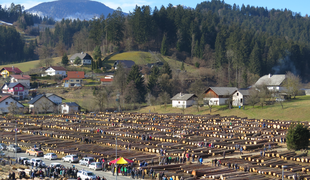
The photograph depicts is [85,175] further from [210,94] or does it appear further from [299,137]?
[210,94]

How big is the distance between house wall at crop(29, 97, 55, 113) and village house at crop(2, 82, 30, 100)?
1626cm

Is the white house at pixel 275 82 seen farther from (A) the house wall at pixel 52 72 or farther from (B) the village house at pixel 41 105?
(A) the house wall at pixel 52 72

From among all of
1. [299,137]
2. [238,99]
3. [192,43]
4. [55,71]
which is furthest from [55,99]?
[192,43]

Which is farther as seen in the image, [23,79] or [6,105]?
[23,79]

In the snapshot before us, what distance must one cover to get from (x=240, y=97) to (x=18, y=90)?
65.0 metres

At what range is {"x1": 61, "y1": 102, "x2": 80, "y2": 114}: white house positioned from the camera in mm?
86500

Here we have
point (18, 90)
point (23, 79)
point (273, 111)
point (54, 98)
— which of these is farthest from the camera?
point (23, 79)

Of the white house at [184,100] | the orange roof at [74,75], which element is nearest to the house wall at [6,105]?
the orange roof at [74,75]

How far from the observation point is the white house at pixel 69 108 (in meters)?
86.5

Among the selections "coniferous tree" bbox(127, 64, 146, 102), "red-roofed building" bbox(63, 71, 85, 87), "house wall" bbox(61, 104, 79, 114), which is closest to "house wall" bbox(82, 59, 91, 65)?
"red-roofed building" bbox(63, 71, 85, 87)

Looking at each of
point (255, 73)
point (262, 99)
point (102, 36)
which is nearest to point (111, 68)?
point (102, 36)

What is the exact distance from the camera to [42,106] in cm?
8262

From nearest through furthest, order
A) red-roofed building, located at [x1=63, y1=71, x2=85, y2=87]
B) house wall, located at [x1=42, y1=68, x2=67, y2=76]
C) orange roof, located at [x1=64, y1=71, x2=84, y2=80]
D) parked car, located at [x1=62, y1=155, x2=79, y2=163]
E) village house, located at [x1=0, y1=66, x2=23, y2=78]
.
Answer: parked car, located at [x1=62, y1=155, x2=79, y2=163] < red-roofed building, located at [x1=63, y1=71, x2=85, y2=87] < orange roof, located at [x1=64, y1=71, x2=84, y2=80] < house wall, located at [x1=42, y1=68, x2=67, y2=76] < village house, located at [x1=0, y1=66, x2=23, y2=78]

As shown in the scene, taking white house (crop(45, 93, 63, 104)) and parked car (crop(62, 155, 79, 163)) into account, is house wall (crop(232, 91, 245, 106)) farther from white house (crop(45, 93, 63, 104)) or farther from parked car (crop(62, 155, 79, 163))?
parked car (crop(62, 155, 79, 163))
